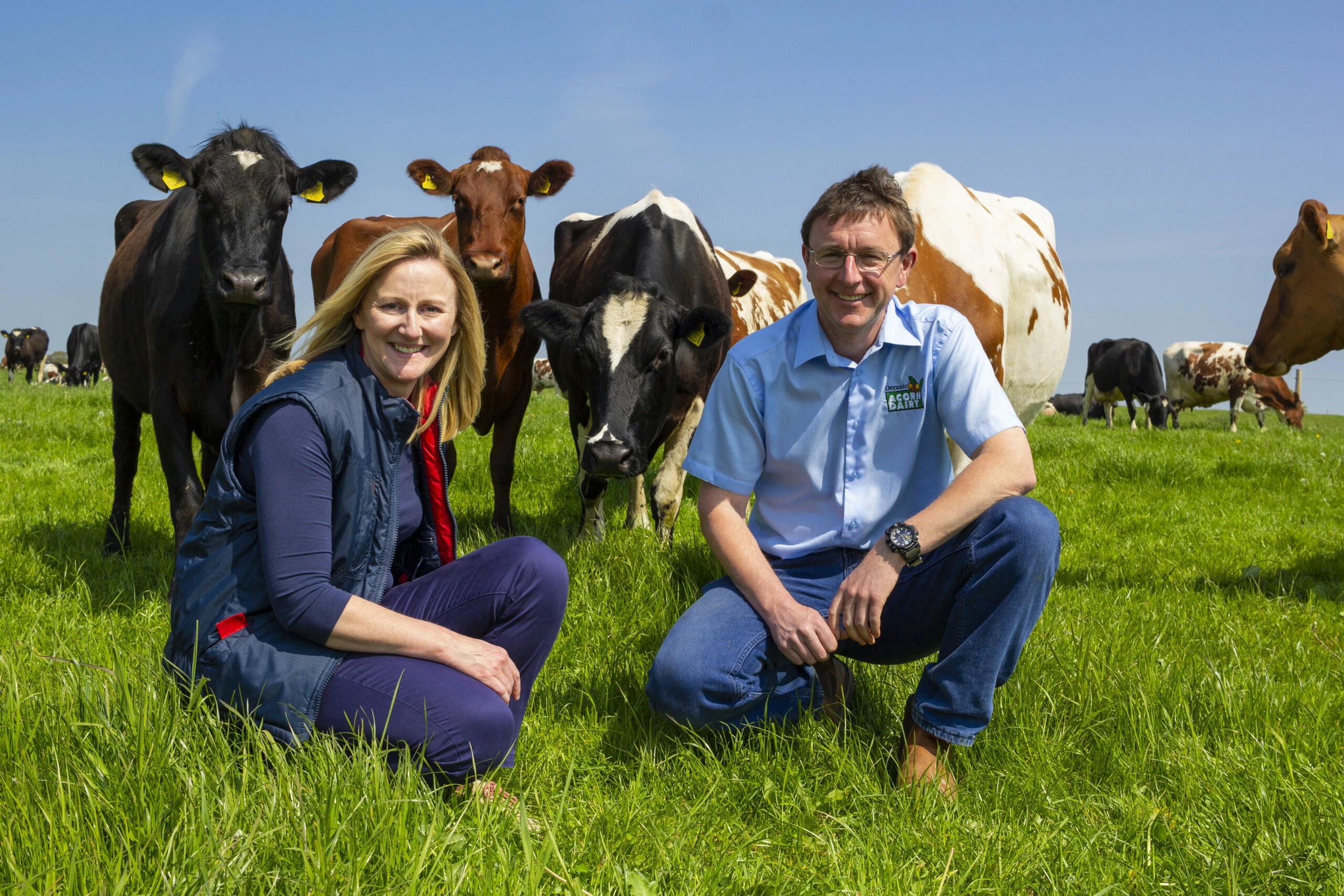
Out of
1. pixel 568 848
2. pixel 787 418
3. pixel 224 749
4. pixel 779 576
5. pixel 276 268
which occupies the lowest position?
pixel 568 848

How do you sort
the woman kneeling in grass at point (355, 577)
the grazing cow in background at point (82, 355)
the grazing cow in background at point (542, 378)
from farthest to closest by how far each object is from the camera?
the grazing cow in background at point (542, 378)
the grazing cow in background at point (82, 355)
the woman kneeling in grass at point (355, 577)

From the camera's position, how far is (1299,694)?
3.27m

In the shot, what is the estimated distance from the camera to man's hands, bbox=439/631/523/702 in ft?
8.45

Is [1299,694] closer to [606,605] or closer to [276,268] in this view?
[606,605]

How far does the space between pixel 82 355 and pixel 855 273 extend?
45.3 metres

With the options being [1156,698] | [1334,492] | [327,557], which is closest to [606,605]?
[327,557]

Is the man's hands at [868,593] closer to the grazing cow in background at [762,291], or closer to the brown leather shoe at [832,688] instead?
the brown leather shoe at [832,688]

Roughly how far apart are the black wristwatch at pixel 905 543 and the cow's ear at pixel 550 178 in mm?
5541

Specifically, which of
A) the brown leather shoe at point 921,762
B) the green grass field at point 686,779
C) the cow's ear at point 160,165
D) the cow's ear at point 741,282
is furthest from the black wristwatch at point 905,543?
the cow's ear at point 741,282

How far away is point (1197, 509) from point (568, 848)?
6943 mm

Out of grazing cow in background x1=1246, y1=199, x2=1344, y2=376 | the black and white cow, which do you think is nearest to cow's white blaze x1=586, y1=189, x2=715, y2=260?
the black and white cow

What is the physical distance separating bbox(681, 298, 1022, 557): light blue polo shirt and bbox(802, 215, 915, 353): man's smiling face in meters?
0.10

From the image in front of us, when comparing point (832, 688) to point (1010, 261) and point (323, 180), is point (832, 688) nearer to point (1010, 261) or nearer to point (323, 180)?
point (323, 180)

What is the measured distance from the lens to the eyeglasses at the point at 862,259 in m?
3.12
